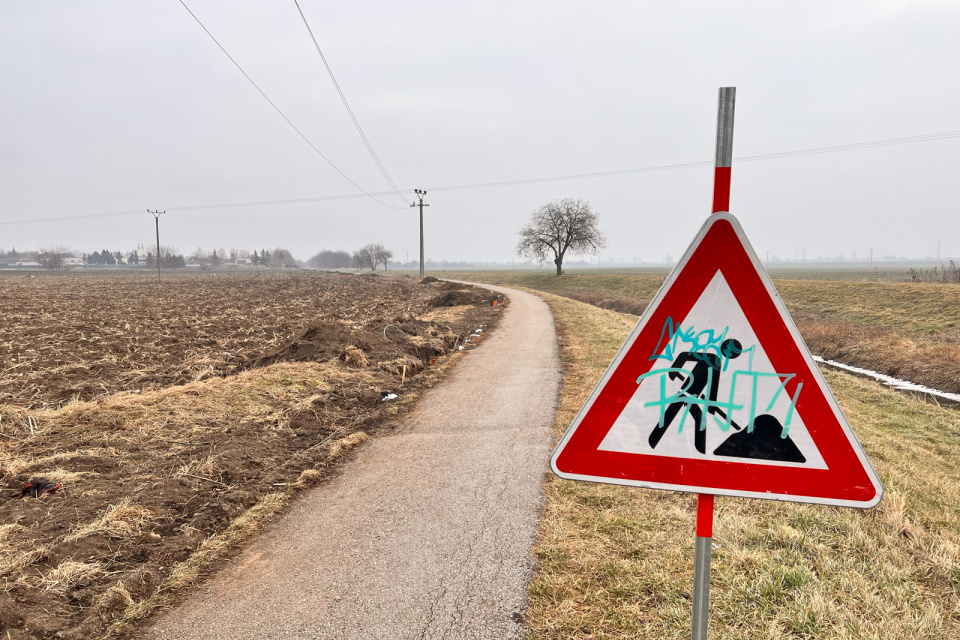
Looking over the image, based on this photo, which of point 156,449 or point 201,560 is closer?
point 201,560

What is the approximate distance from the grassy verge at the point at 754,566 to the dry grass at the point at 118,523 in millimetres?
3053

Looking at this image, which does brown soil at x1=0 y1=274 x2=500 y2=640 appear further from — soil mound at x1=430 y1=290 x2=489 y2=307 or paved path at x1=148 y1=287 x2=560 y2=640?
soil mound at x1=430 y1=290 x2=489 y2=307

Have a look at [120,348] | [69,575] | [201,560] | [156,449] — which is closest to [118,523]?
[69,575]

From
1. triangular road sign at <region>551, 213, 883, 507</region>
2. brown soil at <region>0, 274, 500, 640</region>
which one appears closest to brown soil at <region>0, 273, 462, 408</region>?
brown soil at <region>0, 274, 500, 640</region>

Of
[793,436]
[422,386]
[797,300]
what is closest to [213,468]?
[422,386]

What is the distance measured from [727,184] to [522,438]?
471 cm

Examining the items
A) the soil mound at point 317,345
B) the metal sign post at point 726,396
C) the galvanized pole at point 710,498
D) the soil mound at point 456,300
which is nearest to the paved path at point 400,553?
the galvanized pole at point 710,498

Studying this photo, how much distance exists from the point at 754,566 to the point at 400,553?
2.37 meters

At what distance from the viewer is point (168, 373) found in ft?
30.8

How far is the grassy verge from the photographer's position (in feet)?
8.93

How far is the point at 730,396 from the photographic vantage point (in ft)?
5.62


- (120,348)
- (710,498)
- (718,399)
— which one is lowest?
(120,348)

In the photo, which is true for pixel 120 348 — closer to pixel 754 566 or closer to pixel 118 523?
pixel 118 523

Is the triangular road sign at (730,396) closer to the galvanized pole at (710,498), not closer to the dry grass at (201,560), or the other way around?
the galvanized pole at (710,498)
